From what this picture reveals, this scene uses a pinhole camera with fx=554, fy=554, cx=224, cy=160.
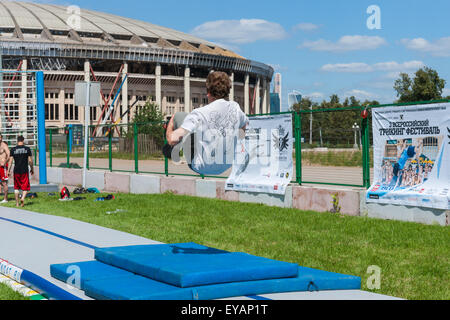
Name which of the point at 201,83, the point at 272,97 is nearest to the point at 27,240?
the point at 201,83

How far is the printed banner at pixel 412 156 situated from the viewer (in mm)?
10852

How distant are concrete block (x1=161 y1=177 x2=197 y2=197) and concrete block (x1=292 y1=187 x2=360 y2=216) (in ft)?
14.5

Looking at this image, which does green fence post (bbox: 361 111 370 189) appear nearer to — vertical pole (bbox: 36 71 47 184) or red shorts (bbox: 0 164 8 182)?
red shorts (bbox: 0 164 8 182)

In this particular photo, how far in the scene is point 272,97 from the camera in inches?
7195

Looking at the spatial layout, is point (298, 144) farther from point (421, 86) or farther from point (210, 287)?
point (421, 86)

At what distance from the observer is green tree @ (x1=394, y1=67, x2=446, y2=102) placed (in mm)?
73688

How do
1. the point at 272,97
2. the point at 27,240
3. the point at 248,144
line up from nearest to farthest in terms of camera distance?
the point at 27,240 → the point at 248,144 → the point at 272,97

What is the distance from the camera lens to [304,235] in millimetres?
10344

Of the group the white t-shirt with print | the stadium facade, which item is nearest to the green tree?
the stadium facade

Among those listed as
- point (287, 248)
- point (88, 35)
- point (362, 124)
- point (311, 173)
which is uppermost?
point (88, 35)

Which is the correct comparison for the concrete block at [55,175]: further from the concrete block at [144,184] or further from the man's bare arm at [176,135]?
the man's bare arm at [176,135]

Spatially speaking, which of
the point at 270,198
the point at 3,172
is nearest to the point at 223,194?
the point at 270,198
